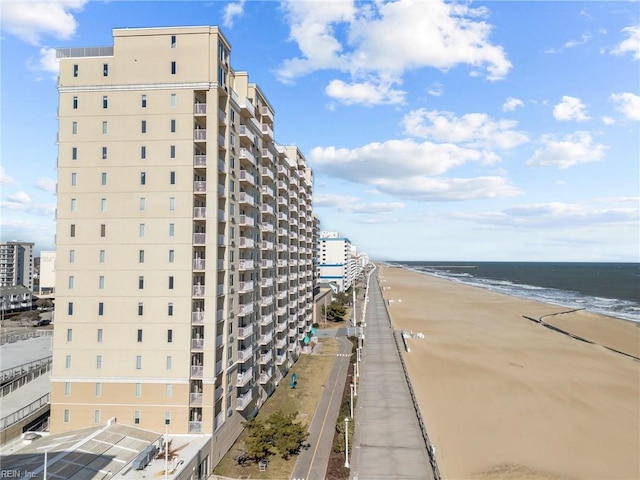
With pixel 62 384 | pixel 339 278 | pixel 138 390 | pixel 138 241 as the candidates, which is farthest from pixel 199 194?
pixel 339 278

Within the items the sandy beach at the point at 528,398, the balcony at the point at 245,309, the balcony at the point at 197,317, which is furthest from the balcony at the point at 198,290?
the sandy beach at the point at 528,398

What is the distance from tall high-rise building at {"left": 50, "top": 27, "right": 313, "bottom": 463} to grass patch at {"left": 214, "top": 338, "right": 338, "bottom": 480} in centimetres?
228

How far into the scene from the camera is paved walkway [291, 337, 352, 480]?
113 ft

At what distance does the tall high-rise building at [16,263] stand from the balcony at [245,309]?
13772cm

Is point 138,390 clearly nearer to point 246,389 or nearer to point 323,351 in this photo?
point 246,389

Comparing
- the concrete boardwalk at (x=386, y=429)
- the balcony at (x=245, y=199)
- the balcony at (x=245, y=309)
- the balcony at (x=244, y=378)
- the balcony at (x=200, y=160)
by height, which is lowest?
the concrete boardwalk at (x=386, y=429)

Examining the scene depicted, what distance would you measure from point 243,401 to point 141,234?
61.0 ft

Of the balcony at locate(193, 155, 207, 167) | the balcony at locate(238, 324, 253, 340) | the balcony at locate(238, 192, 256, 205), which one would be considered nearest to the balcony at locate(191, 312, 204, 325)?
the balcony at locate(238, 324, 253, 340)

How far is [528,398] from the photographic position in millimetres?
50781

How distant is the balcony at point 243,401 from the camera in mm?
40797

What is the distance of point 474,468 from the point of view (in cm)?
3506

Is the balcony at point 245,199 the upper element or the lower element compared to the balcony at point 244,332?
upper

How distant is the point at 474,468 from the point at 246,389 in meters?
22.2

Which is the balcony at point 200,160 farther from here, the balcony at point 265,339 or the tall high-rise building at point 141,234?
the balcony at point 265,339
